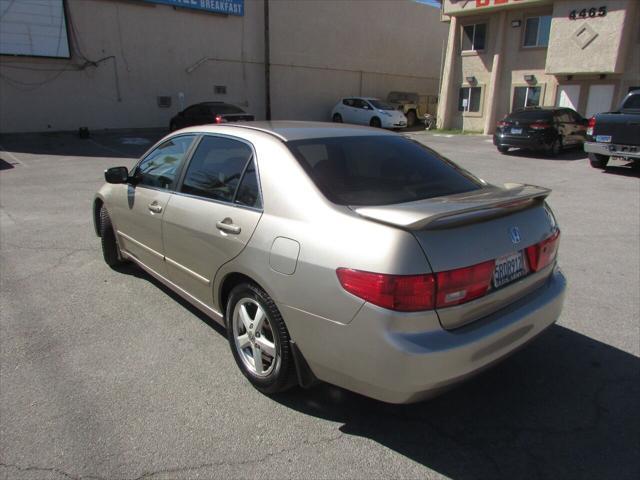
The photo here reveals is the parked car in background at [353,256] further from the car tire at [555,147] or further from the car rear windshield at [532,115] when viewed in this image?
the car tire at [555,147]

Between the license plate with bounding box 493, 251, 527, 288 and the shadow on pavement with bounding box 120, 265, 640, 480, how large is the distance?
1.92 feet

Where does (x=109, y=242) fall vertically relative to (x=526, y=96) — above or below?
below

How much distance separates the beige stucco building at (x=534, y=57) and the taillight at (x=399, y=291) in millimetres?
19734

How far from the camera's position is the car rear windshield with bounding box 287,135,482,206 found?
2820 mm

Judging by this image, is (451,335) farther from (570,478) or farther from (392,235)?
(570,478)

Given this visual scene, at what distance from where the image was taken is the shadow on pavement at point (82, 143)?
16802 millimetres

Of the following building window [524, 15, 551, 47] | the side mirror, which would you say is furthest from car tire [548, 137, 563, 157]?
the side mirror

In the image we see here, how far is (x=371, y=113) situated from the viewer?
24656 mm

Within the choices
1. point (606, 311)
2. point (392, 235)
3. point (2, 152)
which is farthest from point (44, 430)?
point (2, 152)

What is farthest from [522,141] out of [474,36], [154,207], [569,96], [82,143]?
[82,143]

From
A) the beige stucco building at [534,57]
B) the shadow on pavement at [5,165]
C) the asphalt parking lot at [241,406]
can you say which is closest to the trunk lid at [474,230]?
the asphalt parking lot at [241,406]

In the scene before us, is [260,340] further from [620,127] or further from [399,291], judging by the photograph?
[620,127]

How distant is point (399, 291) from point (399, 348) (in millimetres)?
256

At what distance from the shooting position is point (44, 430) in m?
2.68
